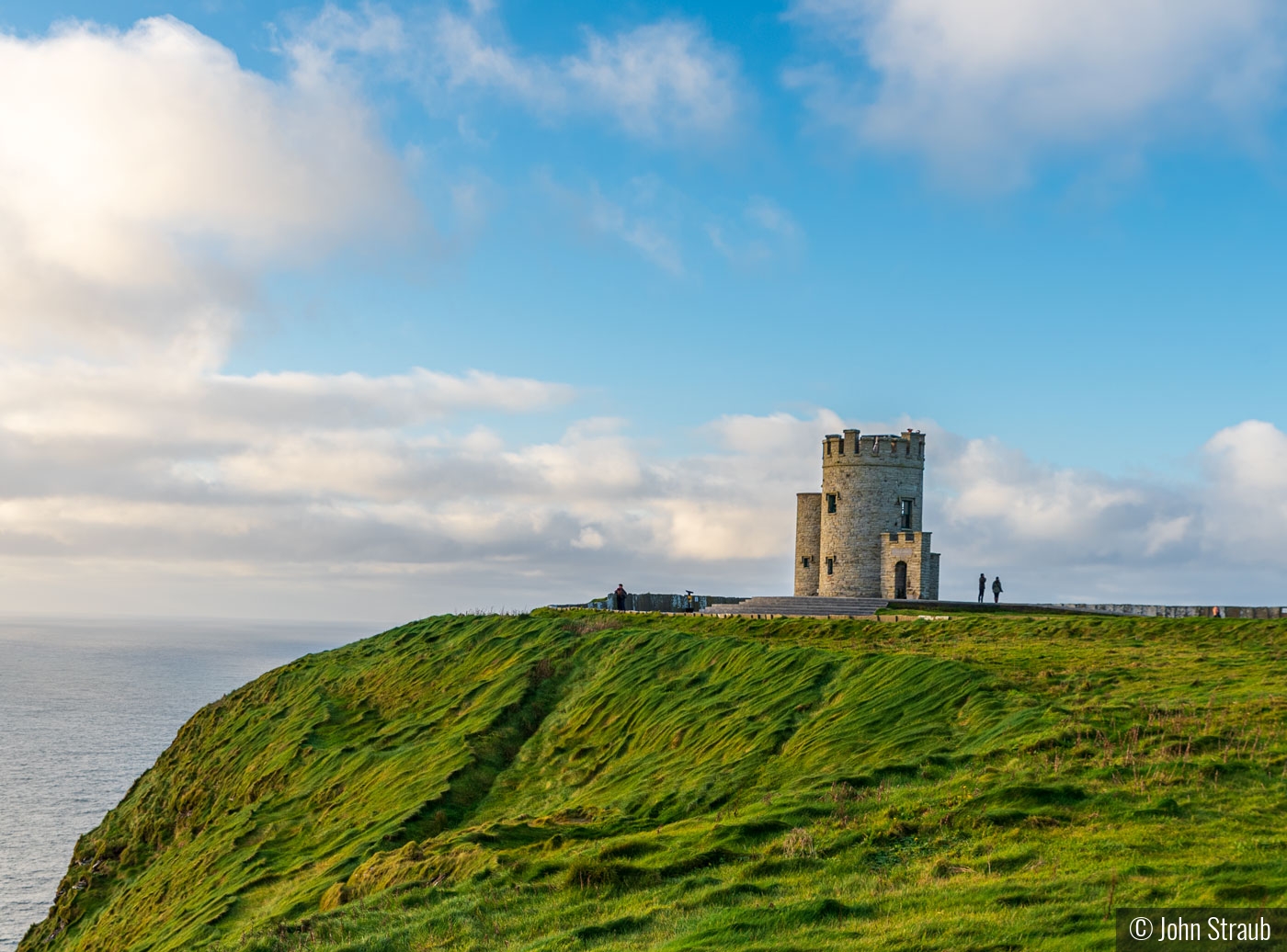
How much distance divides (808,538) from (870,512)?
559 centimetres

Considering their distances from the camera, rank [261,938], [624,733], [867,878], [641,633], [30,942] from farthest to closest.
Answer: [641,633] → [30,942] → [624,733] → [261,938] → [867,878]

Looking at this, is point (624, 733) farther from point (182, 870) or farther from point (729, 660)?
point (182, 870)

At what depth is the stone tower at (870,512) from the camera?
199 ft

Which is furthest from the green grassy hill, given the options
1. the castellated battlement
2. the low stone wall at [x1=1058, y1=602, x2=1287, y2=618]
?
the castellated battlement

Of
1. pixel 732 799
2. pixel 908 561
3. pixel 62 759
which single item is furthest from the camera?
pixel 62 759

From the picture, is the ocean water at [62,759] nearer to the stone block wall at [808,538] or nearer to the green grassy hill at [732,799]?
the green grassy hill at [732,799]

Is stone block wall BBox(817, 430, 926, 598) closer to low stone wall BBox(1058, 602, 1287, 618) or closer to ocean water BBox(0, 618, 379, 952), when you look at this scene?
low stone wall BBox(1058, 602, 1287, 618)

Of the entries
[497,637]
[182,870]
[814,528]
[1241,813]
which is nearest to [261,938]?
[1241,813]

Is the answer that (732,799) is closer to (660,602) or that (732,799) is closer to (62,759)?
(660,602)

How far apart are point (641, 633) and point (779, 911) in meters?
28.5

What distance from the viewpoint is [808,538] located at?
217ft

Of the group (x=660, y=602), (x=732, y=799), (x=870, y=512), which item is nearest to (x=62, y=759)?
(x=660, y=602)

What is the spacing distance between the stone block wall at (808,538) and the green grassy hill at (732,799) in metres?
19.8

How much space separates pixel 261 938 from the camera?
16.6 metres
